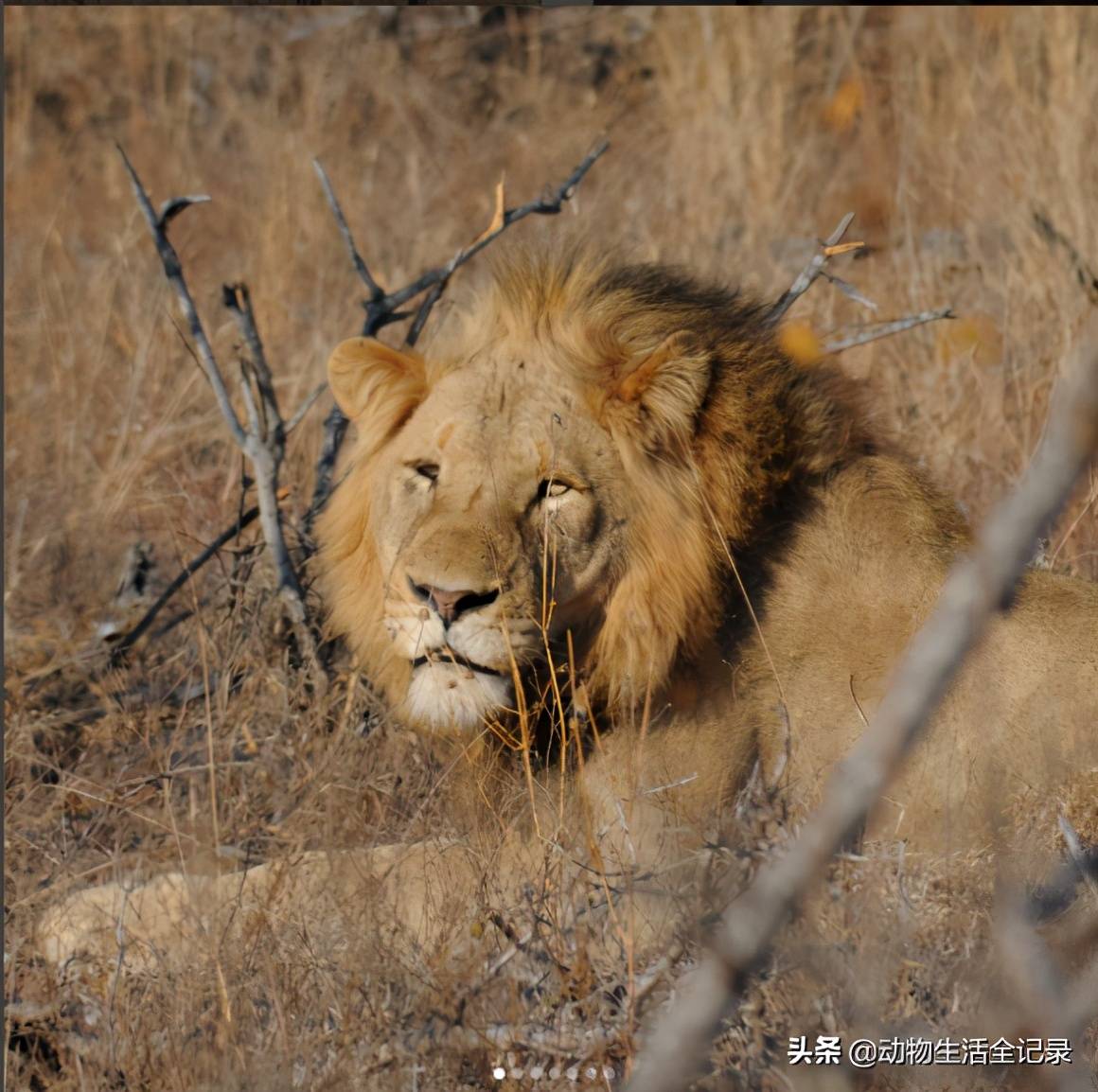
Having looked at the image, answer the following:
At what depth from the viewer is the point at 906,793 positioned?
354 centimetres

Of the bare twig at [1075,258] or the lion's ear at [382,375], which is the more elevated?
the lion's ear at [382,375]

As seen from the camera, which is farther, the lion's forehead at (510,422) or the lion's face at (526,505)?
the lion's forehead at (510,422)

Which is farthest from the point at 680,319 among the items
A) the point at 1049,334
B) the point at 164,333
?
the point at 164,333

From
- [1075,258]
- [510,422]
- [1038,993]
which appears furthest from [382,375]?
[1075,258]

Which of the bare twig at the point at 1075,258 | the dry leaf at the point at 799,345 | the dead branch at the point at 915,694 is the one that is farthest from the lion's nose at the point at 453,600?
the bare twig at the point at 1075,258

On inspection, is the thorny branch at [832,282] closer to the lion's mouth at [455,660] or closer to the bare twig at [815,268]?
the bare twig at [815,268]

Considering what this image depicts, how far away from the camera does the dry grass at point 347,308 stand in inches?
113

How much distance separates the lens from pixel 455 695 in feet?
10.7

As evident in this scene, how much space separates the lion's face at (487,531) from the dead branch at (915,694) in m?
1.85

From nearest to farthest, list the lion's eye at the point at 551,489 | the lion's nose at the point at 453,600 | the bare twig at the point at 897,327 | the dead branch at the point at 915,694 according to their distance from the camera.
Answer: the dead branch at the point at 915,694
the lion's nose at the point at 453,600
the lion's eye at the point at 551,489
the bare twig at the point at 897,327

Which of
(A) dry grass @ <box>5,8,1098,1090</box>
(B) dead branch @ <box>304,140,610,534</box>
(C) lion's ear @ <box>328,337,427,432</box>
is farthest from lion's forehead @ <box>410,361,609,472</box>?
(B) dead branch @ <box>304,140,610,534</box>

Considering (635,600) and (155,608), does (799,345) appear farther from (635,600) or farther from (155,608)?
(155,608)

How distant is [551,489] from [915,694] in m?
2.23

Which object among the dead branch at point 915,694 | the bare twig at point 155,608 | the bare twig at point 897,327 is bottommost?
the bare twig at point 155,608
